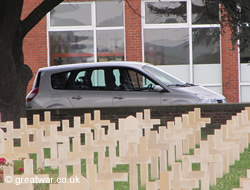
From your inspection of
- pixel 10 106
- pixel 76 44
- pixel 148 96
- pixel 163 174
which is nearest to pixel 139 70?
pixel 148 96

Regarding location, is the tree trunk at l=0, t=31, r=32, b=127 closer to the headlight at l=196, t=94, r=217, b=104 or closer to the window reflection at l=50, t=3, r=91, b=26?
the headlight at l=196, t=94, r=217, b=104

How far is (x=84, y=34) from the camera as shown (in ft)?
76.7

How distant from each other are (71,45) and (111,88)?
7099mm

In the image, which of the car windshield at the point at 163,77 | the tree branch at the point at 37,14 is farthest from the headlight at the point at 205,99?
the tree branch at the point at 37,14

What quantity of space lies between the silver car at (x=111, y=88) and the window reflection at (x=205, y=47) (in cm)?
688

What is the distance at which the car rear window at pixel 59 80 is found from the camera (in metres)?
16.6

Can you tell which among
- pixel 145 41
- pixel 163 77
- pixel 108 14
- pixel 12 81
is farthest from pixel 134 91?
pixel 108 14

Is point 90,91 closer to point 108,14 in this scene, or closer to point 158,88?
point 158,88

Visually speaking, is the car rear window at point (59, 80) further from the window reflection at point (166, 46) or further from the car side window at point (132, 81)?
the window reflection at point (166, 46)

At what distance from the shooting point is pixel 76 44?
2336 cm

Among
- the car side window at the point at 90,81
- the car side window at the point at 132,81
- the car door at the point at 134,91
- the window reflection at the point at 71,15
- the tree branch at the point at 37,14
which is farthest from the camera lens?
the window reflection at the point at 71,15

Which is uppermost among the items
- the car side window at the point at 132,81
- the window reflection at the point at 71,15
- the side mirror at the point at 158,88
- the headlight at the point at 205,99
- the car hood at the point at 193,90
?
the window reflection at the point at 71,15

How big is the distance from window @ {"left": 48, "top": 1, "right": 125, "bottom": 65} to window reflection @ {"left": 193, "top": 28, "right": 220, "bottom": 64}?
87.0 inches

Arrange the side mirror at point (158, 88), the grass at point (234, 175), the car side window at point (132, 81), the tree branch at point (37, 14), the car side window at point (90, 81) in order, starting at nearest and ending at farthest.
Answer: the grass at point (234, 175) < the tree branch at point (37, 14) < the side mirror at point (158, 88) < the car side window at point (132, 81) < the car side window at point (90, 81)
